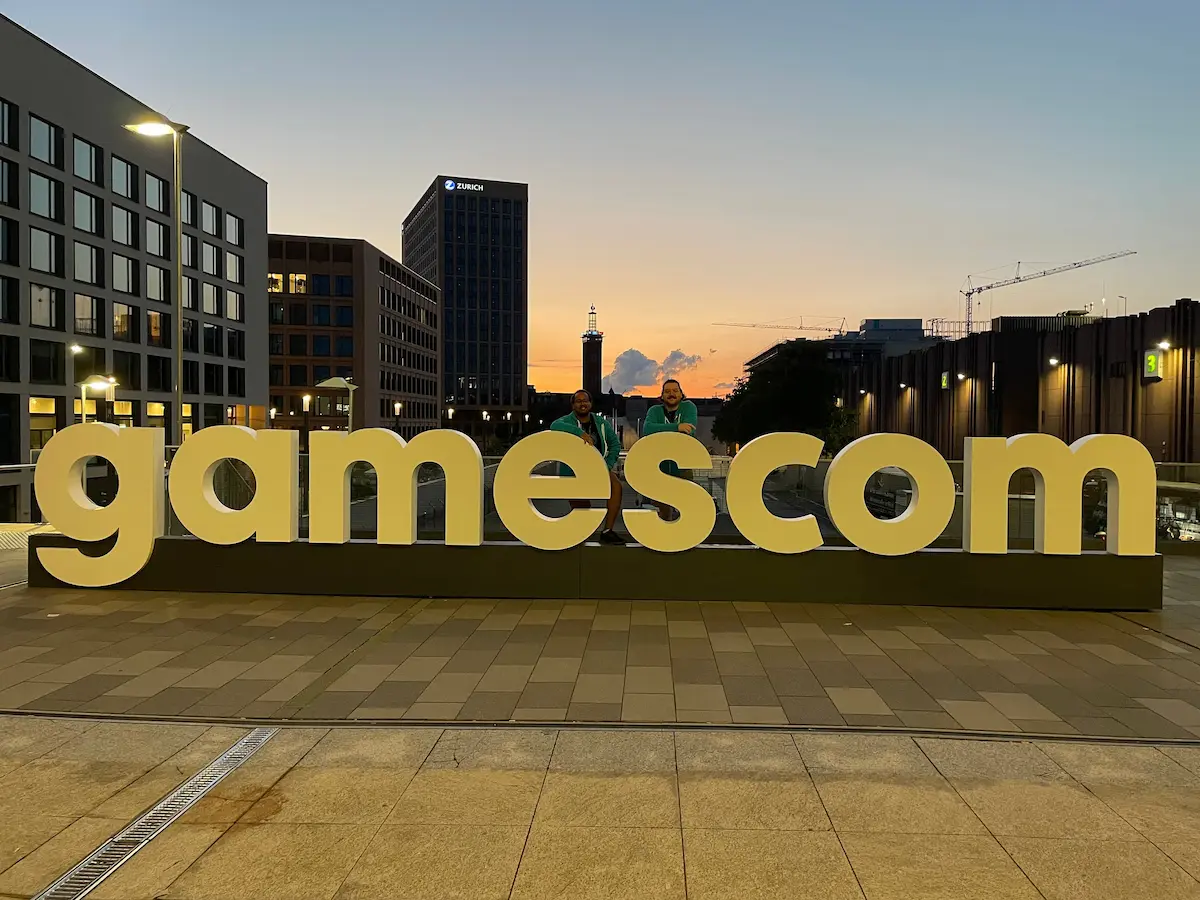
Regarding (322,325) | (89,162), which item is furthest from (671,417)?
(322,325)

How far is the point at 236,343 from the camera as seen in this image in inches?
2704

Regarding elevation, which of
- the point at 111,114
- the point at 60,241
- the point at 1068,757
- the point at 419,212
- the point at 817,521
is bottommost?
the point at 1068,757

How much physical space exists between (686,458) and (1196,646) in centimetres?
604

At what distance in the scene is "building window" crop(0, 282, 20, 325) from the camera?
4384 cm

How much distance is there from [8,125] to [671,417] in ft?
168

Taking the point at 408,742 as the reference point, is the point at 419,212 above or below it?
above

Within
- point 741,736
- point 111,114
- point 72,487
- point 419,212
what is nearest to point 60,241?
point 111,114

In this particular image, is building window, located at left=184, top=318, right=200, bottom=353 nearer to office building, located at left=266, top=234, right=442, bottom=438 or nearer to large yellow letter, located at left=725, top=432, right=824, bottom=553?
office building, located at left=266, top=234, right=442, bottom=438

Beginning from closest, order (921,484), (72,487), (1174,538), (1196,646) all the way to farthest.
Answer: (1196,646) → (921,484) → (72,487) → (1174,538)

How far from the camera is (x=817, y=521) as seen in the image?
10.5 m

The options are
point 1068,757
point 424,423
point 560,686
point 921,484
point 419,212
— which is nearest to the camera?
point 1068,757

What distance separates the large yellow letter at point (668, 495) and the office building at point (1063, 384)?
37894 millimetres

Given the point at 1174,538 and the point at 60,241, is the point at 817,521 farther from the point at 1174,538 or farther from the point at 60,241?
the point at 60,241

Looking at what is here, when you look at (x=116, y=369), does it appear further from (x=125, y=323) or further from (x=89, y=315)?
(x=89, y=315)
